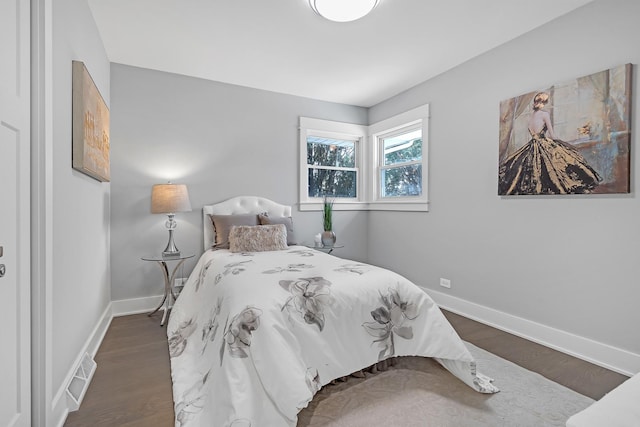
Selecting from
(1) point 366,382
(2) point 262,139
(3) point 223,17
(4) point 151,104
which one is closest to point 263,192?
(2) point 262,139

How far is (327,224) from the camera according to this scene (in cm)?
405

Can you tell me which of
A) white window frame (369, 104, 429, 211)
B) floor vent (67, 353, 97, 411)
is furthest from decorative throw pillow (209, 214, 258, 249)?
white window frame (369, 104, 429, 211)

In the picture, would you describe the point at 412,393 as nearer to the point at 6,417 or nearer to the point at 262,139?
the point at 6,417

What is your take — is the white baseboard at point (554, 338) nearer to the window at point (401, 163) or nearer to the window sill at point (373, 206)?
the window sill at point (373, 206)

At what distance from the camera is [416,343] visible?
6.37ft

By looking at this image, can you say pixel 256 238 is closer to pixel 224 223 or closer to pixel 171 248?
pixel 224 223

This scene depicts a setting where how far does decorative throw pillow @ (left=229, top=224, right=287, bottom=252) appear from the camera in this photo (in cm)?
303

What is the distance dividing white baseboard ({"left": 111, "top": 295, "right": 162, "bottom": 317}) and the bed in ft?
3.22

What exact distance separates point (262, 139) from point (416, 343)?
287 cm

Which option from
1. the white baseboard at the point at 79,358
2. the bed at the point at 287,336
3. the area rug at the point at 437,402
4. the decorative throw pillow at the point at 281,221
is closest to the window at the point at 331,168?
the decorative throw pillow at the point at 281,221

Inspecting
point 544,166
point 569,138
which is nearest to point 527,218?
point 544,166

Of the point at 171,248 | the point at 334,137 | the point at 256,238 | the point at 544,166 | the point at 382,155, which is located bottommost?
the point at 171,248

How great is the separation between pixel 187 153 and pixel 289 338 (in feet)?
8.46

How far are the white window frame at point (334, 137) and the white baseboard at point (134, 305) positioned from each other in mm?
Result: 1965
